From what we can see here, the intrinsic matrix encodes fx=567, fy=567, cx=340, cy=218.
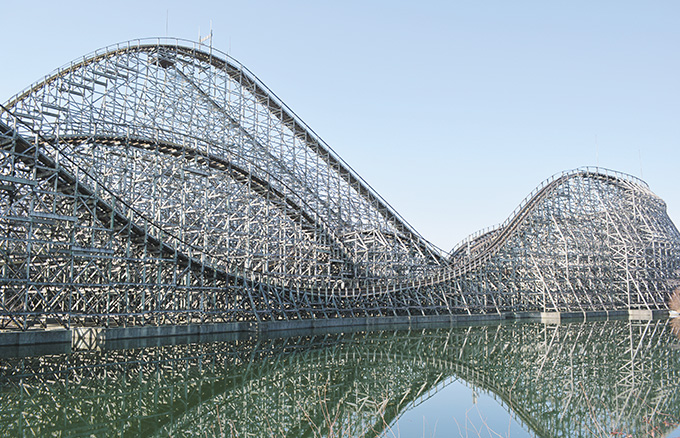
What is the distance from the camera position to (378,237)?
21109 millimetres

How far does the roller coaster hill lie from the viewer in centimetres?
1265

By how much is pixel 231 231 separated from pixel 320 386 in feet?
27.7

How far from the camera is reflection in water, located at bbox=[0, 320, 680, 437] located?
5.98m

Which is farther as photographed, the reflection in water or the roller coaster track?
the roller coaster track

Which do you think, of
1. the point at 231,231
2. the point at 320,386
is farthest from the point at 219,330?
the point at 320,386

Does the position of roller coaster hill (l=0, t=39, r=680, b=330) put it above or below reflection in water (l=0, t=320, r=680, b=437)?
above

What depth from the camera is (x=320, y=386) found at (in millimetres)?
7996

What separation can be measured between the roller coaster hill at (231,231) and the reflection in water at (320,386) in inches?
114

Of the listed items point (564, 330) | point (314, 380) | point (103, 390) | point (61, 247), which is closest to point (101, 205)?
point (61, 247)

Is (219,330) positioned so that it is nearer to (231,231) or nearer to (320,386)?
(231,231)

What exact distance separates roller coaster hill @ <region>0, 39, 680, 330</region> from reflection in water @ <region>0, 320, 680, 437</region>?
288cm

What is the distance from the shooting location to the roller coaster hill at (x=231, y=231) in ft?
41.5

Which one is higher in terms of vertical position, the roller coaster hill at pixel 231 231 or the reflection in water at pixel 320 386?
the roller coaster hill at pixel 231 231

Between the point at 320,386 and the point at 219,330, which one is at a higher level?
the point at 219,330
